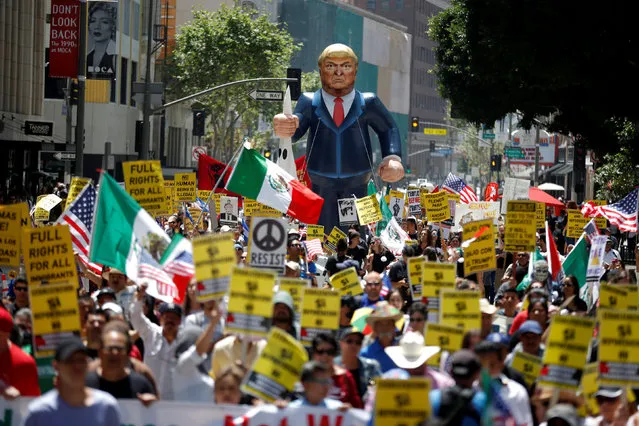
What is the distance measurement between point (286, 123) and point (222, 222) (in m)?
4.35

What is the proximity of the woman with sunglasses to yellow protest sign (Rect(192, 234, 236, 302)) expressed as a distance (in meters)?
1.06

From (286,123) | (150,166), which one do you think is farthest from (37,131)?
(150,166)

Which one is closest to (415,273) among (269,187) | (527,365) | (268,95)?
(269,187)

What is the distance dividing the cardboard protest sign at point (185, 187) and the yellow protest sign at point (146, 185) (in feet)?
25.2

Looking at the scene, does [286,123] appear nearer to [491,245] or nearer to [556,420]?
[491,245]

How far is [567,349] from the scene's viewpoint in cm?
855

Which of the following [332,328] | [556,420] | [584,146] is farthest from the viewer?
[584,146]

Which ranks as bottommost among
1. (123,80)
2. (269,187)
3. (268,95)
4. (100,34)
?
(269,187)

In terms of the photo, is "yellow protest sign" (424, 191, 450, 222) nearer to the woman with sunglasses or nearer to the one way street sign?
the woman with sunglasses

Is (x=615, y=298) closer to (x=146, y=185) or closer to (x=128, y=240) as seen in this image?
(x=128, y=240)

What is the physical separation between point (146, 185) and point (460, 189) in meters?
14.3

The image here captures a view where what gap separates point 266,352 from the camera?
792 cm

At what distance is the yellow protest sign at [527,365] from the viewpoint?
30.8ft

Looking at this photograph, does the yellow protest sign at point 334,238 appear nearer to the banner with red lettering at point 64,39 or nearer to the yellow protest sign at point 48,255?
the yellow protest sign at point 48,255
